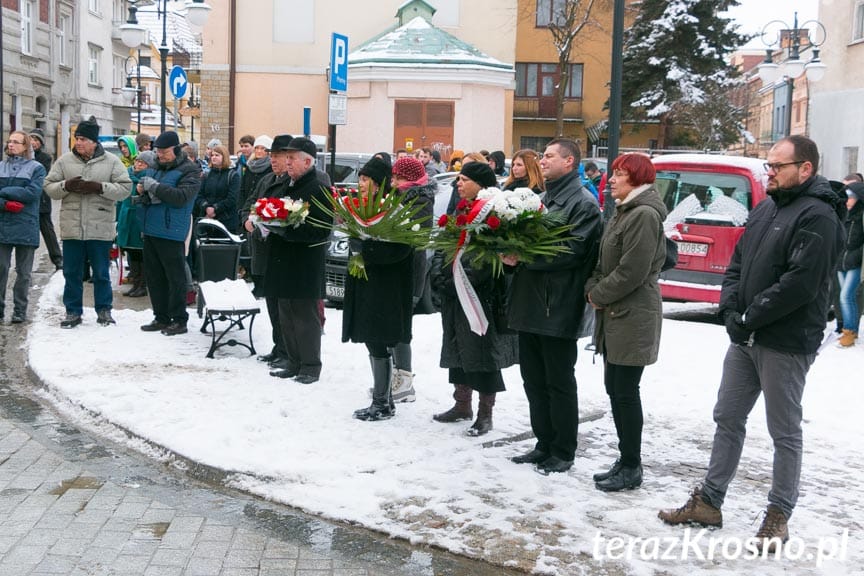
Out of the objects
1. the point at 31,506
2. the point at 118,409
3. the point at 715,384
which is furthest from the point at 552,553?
the point at 715,384

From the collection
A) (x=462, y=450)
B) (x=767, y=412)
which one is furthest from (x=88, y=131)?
(x=767, y=412)

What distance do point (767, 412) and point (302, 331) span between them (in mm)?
4468

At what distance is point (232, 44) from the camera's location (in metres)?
37.1

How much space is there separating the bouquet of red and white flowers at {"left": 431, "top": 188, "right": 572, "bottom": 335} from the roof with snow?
27953 mm

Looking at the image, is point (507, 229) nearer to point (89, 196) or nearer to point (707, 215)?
point (89, 196)

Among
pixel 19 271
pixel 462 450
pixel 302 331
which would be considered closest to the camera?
Result: pixel 462 450

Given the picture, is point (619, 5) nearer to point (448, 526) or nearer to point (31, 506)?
point (448, 526)

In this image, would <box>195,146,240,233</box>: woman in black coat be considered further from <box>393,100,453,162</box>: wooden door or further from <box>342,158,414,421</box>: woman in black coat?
<box>393,100,453,162</box>: wooden door

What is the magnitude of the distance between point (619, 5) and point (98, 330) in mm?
6277

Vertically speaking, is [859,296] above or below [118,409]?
above

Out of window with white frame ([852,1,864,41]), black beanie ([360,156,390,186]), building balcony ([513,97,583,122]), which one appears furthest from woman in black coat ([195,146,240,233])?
building balcony ([513,97,583,122])

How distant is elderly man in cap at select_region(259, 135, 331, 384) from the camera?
8.43m

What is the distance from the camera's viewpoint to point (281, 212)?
8062 millimetres

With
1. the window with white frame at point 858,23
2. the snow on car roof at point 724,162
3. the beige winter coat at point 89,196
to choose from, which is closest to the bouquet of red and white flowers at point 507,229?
the beige winter coat at point 89,196
